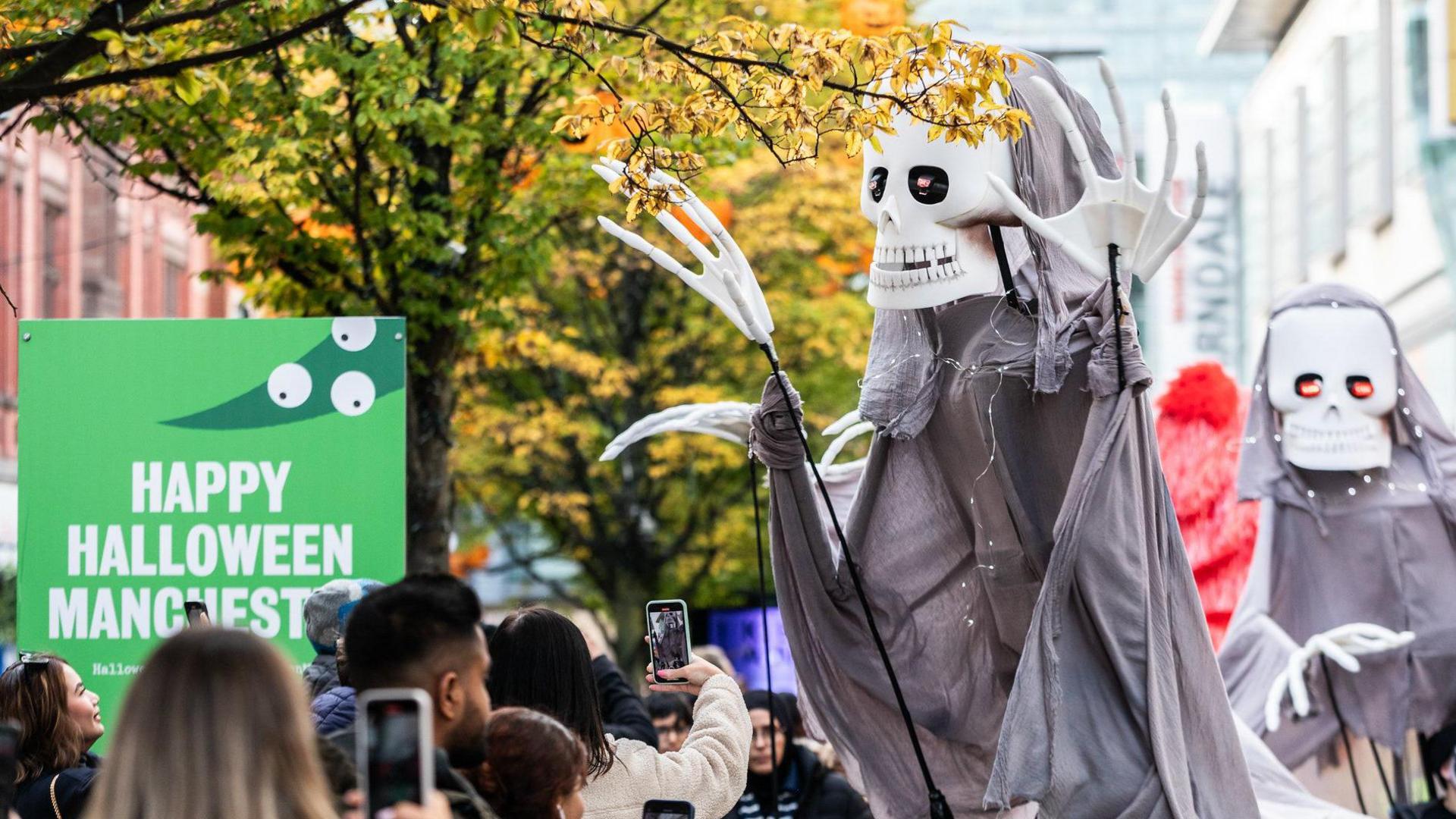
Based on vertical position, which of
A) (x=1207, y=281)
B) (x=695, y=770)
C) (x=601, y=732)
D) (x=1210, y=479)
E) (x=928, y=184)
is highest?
(x=1207, y=281)

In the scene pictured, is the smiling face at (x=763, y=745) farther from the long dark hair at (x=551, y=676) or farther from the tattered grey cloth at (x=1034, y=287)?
the long dark hair at (x=551, y=676)

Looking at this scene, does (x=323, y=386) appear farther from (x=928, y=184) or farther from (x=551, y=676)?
(x=551, y=676)

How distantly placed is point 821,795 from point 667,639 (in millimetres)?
2973

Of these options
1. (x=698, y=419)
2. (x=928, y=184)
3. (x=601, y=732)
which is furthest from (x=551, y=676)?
(x=698, y=419)

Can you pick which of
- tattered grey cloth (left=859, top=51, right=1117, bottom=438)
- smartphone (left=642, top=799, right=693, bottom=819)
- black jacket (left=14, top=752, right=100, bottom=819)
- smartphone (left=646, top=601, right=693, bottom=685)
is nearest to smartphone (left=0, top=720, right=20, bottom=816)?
smartphone (left=642, top=799, right=693, bottom=819)

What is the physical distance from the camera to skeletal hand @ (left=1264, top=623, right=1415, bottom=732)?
8.48 m

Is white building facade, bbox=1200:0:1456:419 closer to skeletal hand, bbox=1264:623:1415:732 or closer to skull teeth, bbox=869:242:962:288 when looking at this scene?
skeletal hand, bbox=1264:623:1415:732

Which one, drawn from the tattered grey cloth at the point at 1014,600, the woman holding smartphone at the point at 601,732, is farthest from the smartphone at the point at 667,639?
the tattered grey cloth at the point at 1014,600

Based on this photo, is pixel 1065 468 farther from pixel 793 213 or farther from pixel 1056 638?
pixel 793 213

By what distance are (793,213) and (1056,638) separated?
15828mm

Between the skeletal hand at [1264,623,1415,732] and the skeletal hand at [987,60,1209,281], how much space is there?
341 cm

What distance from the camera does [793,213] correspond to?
21.4m

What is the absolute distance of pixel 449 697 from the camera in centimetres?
364

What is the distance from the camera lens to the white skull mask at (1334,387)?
913cm
